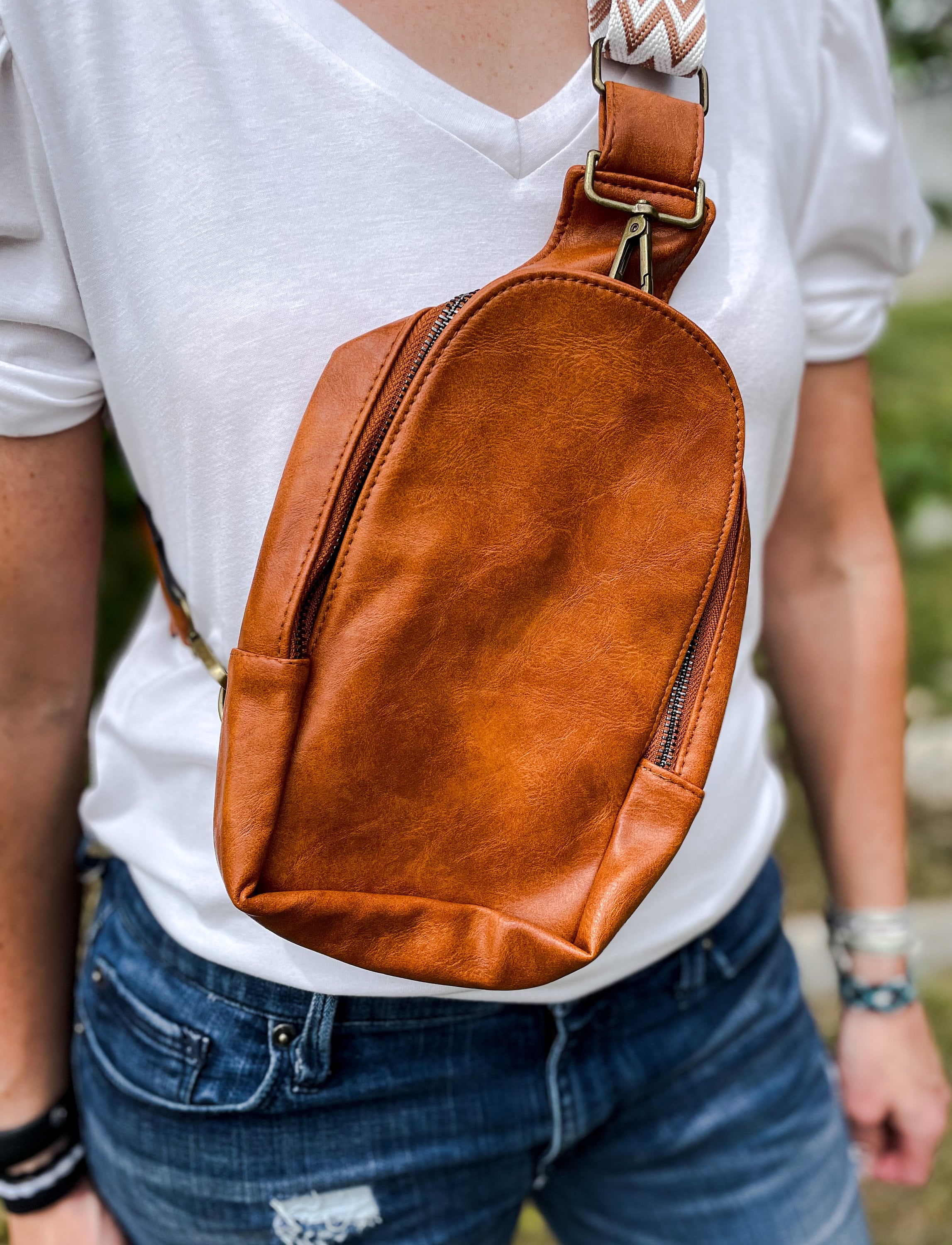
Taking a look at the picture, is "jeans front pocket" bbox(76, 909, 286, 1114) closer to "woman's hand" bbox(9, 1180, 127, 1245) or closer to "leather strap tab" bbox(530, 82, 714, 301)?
"woman's hand" bbox(9, 1180, 127, 1245)

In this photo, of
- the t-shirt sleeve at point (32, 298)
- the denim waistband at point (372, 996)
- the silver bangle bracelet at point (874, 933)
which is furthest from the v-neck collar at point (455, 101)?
the silver bangle bracelet at point (874, 933)

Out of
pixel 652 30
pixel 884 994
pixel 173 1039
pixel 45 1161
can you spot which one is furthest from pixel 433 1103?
pixel 652 30

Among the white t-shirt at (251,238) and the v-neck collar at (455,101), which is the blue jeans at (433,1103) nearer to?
the white t-shirt at (251,238)

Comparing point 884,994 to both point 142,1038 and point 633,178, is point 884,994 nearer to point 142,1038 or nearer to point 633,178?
point 142,1038

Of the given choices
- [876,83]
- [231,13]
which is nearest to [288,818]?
[231,13]

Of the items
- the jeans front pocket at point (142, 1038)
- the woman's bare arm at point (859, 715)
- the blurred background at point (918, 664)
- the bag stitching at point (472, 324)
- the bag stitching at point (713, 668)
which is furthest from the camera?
the blurred background at point (918, 664)

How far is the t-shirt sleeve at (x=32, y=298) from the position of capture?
75 centimetres

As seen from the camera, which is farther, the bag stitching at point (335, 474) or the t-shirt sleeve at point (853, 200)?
the t-shirt sleeve at point (853, 200)

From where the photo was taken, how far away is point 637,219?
0.80m

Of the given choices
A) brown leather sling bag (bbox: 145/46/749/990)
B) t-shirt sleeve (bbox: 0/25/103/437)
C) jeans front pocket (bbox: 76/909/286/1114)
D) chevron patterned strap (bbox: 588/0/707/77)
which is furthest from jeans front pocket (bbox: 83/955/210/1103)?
chevron patterned strap (bbox: 588/0/707/77)

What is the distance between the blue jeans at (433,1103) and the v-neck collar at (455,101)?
0.75 metres

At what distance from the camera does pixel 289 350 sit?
814 millimetres

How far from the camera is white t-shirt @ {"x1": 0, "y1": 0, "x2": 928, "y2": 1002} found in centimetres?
77

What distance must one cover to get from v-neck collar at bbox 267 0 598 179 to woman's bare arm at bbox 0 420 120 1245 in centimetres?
37
